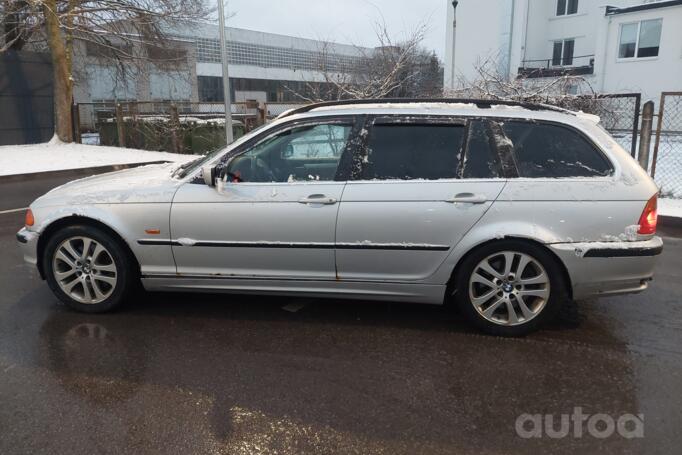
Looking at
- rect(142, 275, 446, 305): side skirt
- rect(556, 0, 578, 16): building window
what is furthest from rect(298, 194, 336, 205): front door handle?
rect(556, 0, 578, 16): building window

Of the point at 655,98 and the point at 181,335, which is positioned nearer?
the point at 181,335

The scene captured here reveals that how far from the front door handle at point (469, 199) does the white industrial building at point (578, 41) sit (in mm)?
21082

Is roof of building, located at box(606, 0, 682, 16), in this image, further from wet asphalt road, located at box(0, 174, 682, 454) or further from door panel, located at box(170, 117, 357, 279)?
door panel, located at box(170, 117, 357, 279)

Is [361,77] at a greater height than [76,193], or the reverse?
[361,77]

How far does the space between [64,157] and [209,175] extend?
46.7 ft

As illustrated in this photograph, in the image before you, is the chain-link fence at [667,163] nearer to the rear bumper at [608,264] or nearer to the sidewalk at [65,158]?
the rear bumper at [608,264]

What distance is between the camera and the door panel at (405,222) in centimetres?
379

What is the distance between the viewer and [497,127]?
13.0 ft

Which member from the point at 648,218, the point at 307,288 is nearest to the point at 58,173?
the point at 307,288

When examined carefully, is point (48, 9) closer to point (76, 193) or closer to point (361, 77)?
point (361, 77)

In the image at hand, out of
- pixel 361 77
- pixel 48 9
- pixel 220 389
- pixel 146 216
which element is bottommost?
pixel 220 389

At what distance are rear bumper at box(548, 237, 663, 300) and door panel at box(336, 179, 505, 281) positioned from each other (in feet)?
2.15

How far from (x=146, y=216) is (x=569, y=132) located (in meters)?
3.17

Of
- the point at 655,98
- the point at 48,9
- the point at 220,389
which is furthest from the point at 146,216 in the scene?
the point at 655,98
